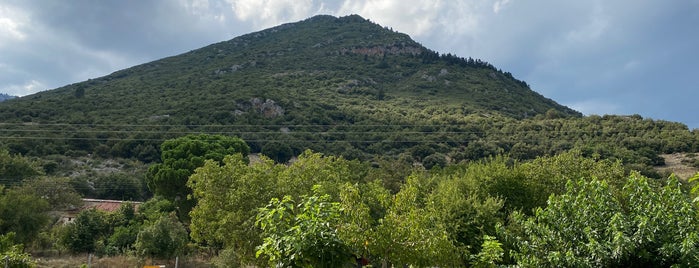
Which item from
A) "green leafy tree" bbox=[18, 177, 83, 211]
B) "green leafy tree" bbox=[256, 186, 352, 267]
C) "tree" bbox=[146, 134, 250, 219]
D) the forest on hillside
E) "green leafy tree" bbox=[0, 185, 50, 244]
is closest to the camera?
"green leafy tree" bbox=[256, 186, 352, 267]

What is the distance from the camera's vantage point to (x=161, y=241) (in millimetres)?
24672

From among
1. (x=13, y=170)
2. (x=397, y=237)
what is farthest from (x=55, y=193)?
(x=397, y=237)

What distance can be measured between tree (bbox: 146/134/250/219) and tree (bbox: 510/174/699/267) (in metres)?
26.6

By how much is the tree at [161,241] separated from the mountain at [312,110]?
41.4 m

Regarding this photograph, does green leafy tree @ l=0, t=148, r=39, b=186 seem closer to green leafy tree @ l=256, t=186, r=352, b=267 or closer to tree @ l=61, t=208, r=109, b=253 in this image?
tree @ l=61, t=208, r=109, b=253

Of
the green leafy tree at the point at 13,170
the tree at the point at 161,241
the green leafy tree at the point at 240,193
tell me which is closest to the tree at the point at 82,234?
the tree at the point at 161,241

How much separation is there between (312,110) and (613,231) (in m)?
86.9

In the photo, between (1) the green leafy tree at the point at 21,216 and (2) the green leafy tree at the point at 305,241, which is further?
(1) the green leafy tree at the point at 21,216

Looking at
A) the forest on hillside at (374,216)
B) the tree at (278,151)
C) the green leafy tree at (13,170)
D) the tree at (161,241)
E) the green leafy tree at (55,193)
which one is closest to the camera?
the forest on hillside at (374,216)

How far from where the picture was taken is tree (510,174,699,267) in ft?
24.9

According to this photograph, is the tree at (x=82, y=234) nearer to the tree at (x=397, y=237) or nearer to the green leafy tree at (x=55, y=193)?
the green leafy tree at (x=55, y=193)

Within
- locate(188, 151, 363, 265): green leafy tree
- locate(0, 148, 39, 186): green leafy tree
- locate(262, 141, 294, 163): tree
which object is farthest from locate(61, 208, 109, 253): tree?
locate(262, 141, 294, 163): tree

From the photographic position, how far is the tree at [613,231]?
7.60 metres

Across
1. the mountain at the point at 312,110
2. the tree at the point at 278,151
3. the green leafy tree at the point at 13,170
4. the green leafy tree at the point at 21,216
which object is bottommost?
the green leafy tree at the point at 21,216
